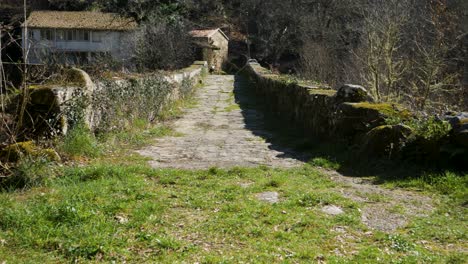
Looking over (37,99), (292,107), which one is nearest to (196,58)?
(292,107)

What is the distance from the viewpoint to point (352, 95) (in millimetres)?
8719

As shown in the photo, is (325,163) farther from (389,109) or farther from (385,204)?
(385,204)

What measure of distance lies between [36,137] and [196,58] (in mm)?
27338

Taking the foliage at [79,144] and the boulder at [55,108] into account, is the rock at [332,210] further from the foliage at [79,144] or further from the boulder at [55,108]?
the boulder at [55,108]

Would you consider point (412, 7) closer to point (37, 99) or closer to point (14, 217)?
point (37, 99)

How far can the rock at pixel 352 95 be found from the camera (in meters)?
8.72

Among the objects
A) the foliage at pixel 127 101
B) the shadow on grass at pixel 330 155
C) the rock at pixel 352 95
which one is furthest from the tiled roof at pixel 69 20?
the rock at pixel 352 95

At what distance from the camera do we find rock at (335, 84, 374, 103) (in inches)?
343

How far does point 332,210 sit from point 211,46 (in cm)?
3189

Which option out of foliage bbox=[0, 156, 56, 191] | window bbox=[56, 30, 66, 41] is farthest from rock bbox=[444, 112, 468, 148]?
window bbox=[56, 30, 66, 41]

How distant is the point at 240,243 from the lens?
436cm

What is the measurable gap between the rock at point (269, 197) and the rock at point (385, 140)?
7.39 feet

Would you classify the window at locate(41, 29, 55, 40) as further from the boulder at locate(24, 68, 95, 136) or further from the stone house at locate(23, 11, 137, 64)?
the boulder at locate(24, 68, 95, 136)

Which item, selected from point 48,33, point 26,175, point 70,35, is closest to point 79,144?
point 26,175
